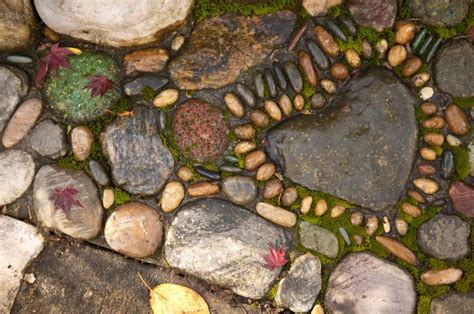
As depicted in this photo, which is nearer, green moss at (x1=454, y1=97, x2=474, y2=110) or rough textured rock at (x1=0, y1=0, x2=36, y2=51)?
rough textured rock at (x1=0, y1=0, x2=36, y2=51)

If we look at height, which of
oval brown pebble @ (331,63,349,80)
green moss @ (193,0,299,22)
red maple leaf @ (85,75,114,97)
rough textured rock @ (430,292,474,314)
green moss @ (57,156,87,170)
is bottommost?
rough textured rock @ (430,292,474,314)

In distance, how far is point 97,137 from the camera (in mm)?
3059

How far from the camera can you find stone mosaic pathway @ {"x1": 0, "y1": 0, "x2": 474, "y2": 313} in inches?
117

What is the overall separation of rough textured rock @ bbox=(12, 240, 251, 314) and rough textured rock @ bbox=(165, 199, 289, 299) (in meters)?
0.11

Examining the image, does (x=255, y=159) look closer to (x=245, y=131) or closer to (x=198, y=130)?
(x=245, y=131)

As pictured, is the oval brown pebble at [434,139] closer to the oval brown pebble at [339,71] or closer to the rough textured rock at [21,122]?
the oval brown pebble at [339,71]

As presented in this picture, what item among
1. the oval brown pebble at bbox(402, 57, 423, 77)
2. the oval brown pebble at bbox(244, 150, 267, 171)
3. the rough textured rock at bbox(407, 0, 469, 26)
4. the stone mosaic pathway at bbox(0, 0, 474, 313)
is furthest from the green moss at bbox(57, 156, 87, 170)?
the rough textured rock at bbox(407, 0, 469, 26)

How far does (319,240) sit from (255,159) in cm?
57

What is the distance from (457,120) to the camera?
300 cm

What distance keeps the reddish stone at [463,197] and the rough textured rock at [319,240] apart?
27.1 inches

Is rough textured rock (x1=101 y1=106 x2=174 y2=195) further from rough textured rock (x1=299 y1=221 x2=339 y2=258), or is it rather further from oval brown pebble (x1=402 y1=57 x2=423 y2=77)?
oval brown pebble (x1=402 y1=57 x2=423 y2=77)

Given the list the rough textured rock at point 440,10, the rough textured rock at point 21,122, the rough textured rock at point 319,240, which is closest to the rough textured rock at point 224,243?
the rough textured rock at point 319,240

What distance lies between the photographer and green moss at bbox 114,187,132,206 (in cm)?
304

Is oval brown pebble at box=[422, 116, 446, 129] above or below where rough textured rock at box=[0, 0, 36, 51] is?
below
